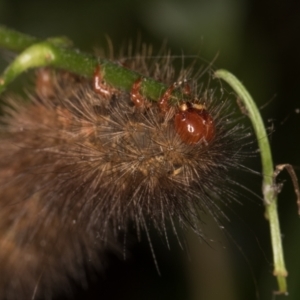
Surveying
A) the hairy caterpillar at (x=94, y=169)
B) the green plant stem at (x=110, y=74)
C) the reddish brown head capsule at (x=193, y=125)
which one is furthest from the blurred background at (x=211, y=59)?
the reddish brown head capsule at (x=193, y=125)

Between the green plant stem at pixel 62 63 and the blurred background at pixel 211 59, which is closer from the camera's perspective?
the green plant stem at pixel 62 63

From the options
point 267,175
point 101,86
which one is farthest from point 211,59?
point 267,175

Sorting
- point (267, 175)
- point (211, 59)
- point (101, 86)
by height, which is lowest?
point (267, 175)

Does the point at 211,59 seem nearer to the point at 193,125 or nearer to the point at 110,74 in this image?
the point at 110,74

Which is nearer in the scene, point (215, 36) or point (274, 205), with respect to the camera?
point (274, 205)

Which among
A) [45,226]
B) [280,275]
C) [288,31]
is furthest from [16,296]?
[288,31]

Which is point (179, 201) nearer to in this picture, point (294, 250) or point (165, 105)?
point (165, 105)

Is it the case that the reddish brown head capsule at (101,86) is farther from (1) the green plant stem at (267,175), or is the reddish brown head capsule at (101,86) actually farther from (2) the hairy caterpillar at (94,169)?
(1) the green plant stem at (267,175)
